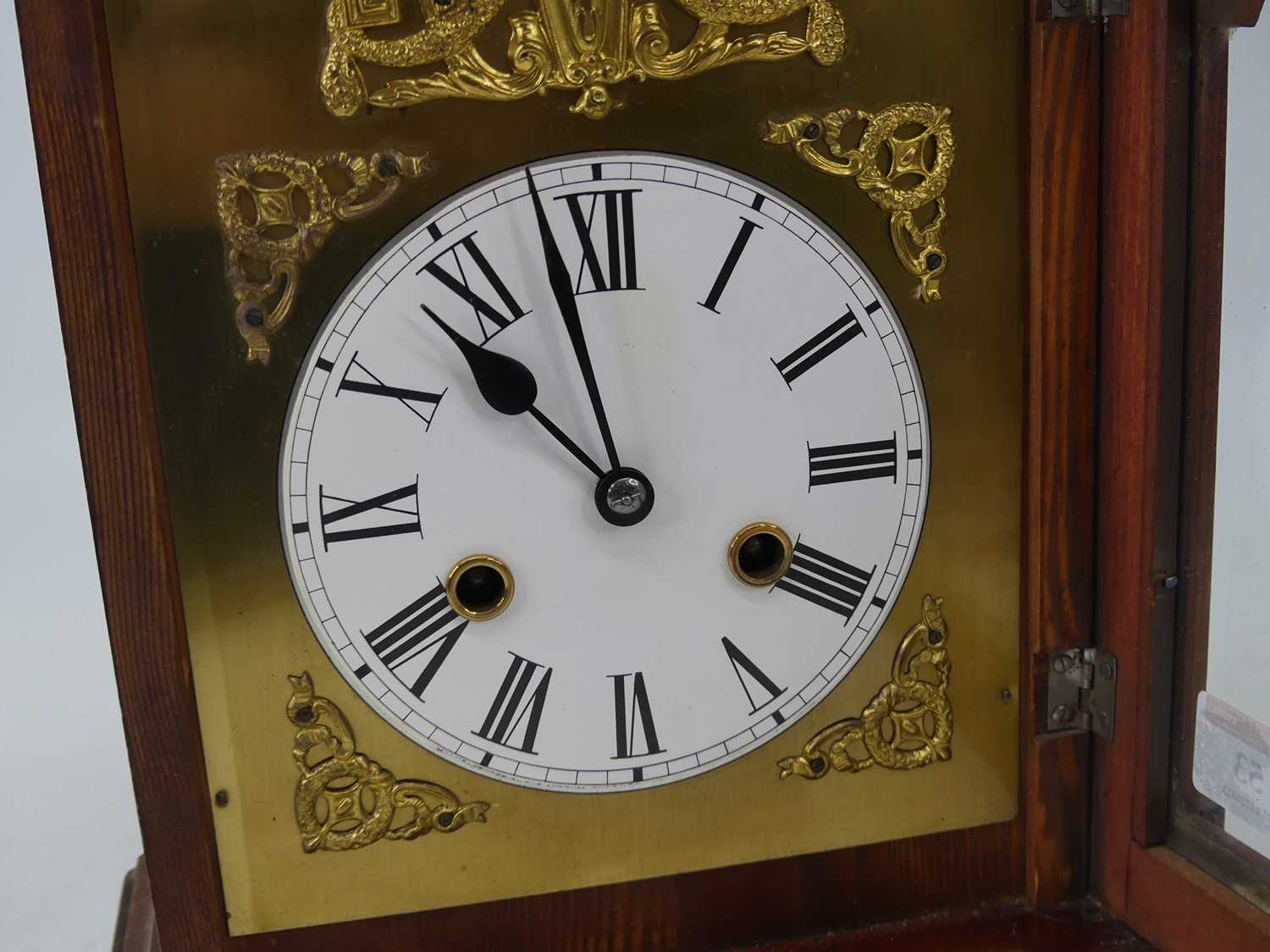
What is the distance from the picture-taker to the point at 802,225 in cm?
100

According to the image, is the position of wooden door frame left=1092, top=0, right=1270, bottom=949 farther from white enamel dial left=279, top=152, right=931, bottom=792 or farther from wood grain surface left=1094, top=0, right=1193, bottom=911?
white enamel dial left=279, top=152, right=931, bottom=792

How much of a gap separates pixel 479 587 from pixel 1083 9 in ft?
2.08

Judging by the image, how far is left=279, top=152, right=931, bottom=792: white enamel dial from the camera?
96cm

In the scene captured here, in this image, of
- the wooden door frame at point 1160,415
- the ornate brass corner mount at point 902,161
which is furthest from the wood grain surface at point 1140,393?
the ornate brass corner mount at point 902,161

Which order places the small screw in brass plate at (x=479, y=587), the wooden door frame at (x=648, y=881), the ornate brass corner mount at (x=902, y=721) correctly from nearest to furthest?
the wooden door frame at (x=648, y=881) → the small screw in brass plate at (x=479, y=587) → the ornate brass corner mount at (x=902, y=721)

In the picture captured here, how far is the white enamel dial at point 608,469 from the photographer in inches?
37.7

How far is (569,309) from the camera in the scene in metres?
0.97

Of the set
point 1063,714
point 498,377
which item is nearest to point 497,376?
point 498,377

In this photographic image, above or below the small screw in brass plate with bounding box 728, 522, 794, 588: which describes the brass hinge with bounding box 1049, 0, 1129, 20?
above

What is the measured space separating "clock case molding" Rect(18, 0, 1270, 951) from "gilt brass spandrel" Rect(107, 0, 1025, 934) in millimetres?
18

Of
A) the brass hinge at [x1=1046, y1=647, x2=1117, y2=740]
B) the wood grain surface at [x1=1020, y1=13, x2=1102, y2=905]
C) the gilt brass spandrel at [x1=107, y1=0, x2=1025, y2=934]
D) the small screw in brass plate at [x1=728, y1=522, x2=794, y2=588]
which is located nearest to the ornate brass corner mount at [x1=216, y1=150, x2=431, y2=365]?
the gilt brass spandrel at [x1=107, y1=0, x2=1025, y2=934]

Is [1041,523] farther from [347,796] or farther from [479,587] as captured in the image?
[347,796]

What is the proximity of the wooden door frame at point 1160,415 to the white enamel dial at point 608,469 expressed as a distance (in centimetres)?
17

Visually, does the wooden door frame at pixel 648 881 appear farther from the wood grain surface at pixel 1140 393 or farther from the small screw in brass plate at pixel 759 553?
the small screw in brass plate at pixel 759 553
